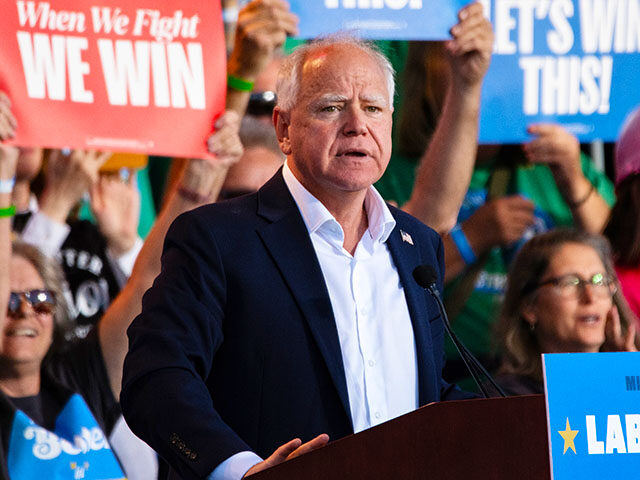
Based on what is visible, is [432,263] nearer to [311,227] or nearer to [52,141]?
[311,227]

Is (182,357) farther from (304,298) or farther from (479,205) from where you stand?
(479,205)

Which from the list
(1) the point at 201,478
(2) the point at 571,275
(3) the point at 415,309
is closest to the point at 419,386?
(3) the point at 415,309

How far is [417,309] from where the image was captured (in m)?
2.46

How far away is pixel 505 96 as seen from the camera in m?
Answer: 4.20

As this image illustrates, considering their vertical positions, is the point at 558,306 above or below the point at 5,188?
below

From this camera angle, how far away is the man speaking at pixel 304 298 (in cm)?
221

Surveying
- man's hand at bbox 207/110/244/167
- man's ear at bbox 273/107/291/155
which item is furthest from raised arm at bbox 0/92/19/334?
man's ear at bbox 273/107/291/155

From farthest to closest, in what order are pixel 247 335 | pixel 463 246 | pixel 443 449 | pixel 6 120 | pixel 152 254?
pixel 463 246, pixel 152 254, pixel 6 120, pixel 247 335, pixel 443 449

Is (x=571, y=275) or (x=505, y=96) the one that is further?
(x=505, y=96)

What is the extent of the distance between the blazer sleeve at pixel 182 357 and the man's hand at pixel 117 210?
170 cm

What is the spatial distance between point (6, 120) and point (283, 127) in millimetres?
1330

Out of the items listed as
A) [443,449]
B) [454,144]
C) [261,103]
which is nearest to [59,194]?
[261,103]

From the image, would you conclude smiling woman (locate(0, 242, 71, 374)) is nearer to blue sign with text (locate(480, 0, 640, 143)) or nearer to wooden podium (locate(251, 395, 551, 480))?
blue sign with text (locate(480, 0, 640, 143))

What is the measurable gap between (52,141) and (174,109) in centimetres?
43
